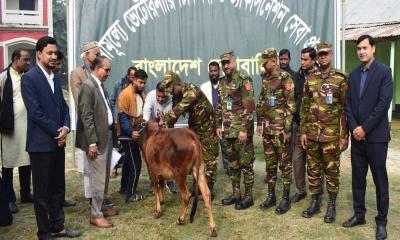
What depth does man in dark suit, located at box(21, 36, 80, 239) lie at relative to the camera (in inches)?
148

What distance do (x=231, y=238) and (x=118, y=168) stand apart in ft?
11.4

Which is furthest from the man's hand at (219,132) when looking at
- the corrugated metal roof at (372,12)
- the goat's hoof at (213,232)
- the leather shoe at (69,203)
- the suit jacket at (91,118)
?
the corrugated metal roof at (372,12)

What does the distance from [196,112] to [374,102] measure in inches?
79.1

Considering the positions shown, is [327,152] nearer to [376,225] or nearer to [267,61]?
[376,225]

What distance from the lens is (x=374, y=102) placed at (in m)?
4.11

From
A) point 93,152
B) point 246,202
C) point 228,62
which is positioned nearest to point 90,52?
point 93,152

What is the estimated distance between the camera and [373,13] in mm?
15469

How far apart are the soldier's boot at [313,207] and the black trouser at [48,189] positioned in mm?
2663

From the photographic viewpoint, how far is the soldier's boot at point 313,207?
483 cm

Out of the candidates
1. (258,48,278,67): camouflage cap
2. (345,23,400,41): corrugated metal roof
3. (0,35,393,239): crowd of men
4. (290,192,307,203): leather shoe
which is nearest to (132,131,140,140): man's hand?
(0,35,393,239): crowd of men

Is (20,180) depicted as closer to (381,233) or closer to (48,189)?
(48,189)

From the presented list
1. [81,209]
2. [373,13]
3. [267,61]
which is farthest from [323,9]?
[373,13]

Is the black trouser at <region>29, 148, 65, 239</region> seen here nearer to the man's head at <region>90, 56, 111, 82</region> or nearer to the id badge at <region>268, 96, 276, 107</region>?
the man's head at <region>90, 56, 111, 82</region>

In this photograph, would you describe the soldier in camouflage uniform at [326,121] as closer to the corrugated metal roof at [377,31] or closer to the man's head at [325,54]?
the man's head at [325,54]
